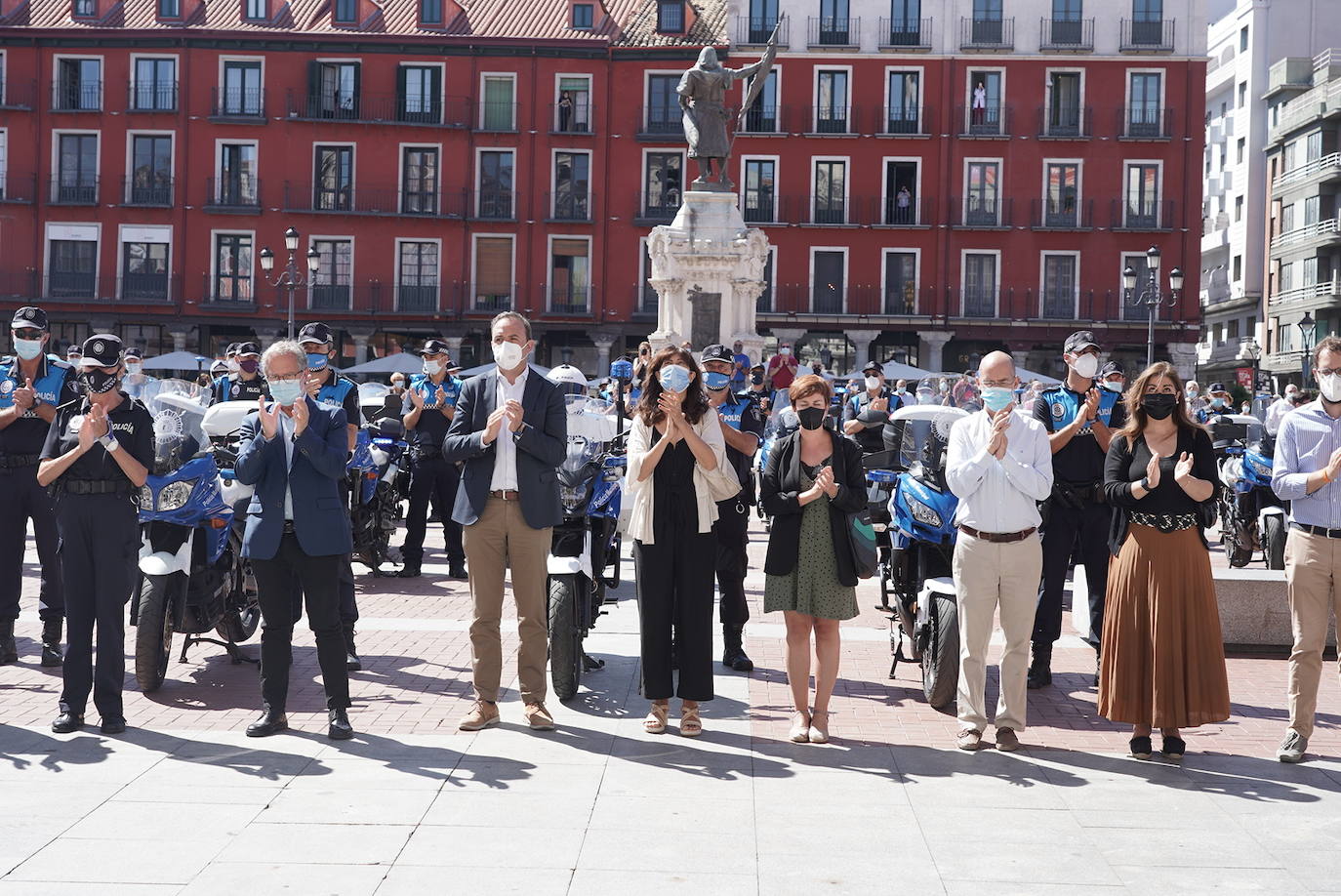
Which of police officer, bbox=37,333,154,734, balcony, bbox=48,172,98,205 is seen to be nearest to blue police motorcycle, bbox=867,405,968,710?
police officer, bbox=37,333,154,734

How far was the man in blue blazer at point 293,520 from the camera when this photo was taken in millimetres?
6766

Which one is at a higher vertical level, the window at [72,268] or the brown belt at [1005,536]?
the window at [72,268]

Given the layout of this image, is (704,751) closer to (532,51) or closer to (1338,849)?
(1338,849)

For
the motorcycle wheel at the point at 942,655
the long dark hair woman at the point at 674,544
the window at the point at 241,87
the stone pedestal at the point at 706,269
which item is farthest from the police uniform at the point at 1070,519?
the window at the point at 241,87

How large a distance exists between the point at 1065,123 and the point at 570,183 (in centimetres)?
1595

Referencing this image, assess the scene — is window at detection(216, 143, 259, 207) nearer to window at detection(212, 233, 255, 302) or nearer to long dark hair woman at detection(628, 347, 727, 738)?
window at detection(212, 233, 255, 302)

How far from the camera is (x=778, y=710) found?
766 centimetres

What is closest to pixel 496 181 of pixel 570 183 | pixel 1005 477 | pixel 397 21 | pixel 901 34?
pixel 570 183

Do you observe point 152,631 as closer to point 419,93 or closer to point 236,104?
point 419,93

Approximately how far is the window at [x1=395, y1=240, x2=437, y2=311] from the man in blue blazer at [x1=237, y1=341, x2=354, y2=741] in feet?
125

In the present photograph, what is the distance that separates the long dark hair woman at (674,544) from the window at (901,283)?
38052mm

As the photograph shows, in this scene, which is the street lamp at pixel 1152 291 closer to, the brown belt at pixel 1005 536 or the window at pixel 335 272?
the window at pixel 335 272

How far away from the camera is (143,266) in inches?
1764

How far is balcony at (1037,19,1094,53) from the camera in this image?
4409 cm
